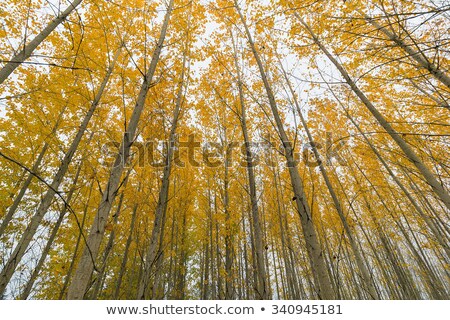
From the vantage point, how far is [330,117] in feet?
28.1

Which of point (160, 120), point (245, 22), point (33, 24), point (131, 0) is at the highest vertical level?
point (131, 0)

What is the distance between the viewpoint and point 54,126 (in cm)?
607

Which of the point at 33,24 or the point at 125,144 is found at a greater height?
the point at 33,24

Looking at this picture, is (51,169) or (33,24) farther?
(51,169)
